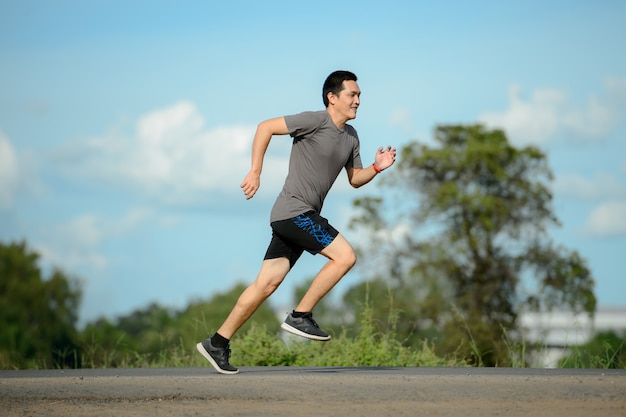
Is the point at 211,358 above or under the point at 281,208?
under

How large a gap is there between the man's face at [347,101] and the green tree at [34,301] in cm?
4728

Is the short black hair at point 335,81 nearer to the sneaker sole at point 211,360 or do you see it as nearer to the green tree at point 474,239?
the sneaker sole at point 211,360

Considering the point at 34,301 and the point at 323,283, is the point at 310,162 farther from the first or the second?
the point at 34,301

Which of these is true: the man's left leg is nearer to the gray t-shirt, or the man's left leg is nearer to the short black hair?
the gray t-shirt

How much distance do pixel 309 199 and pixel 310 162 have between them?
0.94 feet

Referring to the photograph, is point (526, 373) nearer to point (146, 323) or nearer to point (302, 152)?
point (302, 152)

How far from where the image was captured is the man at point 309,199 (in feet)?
23.3

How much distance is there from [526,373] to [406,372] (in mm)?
971

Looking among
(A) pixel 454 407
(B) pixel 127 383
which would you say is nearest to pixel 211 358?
(B) pixel 127 383

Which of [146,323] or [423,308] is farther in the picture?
Result: [146,323]

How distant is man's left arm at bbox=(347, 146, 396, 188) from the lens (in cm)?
744

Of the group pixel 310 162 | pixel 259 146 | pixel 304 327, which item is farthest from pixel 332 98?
pixel 304 327

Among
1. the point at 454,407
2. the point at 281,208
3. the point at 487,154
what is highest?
the point at 487,154

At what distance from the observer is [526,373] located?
24.8 feet
